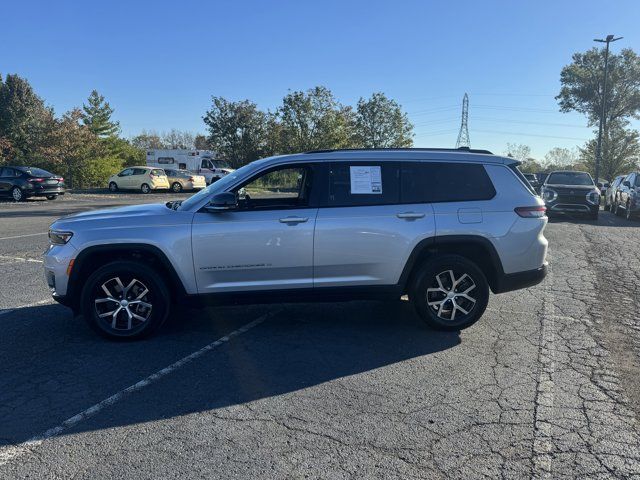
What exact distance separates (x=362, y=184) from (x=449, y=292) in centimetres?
144

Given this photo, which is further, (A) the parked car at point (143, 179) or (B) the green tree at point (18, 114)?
(B) the green tree at point (18, 114)

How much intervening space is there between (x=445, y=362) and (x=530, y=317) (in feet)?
6.40

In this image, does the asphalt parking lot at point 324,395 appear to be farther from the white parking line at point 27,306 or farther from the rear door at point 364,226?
the rear door at point 364,226

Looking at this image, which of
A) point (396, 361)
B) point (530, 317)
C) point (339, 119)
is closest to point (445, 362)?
point (396, 361)

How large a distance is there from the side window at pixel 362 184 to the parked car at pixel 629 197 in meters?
15.4

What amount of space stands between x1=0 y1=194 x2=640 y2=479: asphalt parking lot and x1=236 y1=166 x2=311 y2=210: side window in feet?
4.32

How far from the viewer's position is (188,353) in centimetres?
455

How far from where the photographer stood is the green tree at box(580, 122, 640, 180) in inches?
1960

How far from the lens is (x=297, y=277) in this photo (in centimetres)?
491

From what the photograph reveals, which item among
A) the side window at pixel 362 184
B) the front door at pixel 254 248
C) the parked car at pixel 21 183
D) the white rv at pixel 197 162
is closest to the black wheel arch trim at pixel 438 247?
the side window at pixel 362 184

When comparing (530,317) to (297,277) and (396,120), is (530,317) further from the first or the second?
(396,120)

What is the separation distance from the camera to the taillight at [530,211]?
5173mm

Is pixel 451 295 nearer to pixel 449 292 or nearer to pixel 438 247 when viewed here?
pixel 449 292

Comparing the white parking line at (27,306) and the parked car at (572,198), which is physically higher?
the parked car at (572,198)
